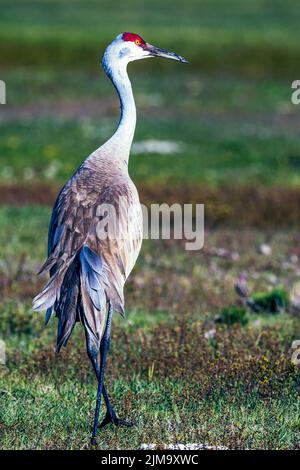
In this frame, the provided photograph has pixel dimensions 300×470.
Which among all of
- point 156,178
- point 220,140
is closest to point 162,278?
point 156,178

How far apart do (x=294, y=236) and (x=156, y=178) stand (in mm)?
3918

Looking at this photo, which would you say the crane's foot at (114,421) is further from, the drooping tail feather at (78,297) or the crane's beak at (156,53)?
the crane's beak at (156,53)

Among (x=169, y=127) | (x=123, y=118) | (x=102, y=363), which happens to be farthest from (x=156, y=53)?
(x=169, y=127)

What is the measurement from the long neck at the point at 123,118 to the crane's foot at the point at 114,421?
1.81 metres

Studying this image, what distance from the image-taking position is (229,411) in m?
5.86

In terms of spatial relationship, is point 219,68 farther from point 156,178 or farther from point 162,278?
point 162,278

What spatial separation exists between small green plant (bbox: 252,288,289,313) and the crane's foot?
3.06m

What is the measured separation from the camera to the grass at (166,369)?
5.55m

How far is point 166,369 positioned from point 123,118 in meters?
1.69

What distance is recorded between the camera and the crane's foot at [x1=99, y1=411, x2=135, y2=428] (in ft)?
18.8

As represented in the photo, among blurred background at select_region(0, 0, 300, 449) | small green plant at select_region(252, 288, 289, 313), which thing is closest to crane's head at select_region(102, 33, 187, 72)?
blurred background at select_region(0, 0, 300, 449)

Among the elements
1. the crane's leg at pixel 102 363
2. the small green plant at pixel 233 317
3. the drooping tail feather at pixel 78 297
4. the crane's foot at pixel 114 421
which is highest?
the drooping tail feather at pixel 78 297

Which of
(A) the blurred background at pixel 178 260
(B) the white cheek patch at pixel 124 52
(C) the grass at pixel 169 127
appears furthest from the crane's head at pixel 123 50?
(C) the grass at pixel 169 127

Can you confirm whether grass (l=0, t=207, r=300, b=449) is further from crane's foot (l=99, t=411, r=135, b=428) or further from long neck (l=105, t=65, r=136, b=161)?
long neck (l=105, t=65, r=136, b=161)
